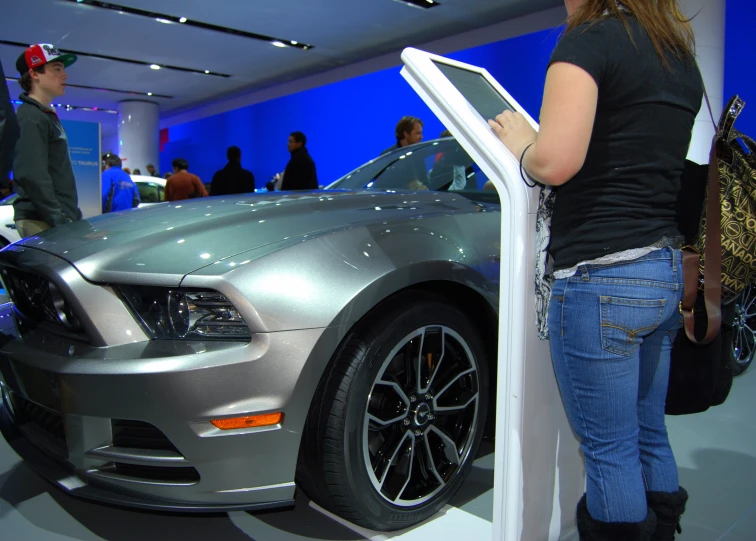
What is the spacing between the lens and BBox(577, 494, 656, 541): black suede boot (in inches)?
52.4

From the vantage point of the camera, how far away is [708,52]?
16.8 ft

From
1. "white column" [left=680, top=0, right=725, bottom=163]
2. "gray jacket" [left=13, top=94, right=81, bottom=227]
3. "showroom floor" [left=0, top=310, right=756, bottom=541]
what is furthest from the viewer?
"white column" [left=680, top=0, right=725, bottom=163]

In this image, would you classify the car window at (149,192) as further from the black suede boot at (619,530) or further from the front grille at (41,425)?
the black suede boot at (619,530)

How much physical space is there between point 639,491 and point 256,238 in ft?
3.79

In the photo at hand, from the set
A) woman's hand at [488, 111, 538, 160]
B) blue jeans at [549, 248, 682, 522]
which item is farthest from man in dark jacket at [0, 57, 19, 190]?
blue jeans at [549, 248, 682, 522]

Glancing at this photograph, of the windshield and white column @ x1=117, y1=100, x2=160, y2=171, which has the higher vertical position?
white column @ x1=117, y1=100, x2=160, y2=171

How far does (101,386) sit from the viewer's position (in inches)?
60.4

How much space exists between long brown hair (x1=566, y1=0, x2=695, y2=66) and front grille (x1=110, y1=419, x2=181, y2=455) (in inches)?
53.2

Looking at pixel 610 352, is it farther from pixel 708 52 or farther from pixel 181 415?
pixel 708 52

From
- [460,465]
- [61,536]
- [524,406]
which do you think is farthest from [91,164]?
[524,406]

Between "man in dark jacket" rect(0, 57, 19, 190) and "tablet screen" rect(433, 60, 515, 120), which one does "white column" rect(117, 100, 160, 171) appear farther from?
"tablet screen" rect(433, 60, 515, 120)

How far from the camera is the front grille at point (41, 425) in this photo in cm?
173

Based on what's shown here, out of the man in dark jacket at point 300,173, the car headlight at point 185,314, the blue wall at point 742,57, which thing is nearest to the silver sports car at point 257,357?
the car headlight at point 185,314

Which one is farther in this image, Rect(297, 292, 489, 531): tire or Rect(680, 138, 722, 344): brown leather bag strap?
Rect(297, 292, 489, 531): tire
